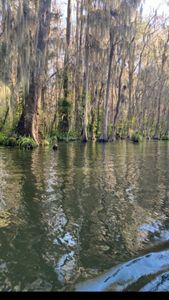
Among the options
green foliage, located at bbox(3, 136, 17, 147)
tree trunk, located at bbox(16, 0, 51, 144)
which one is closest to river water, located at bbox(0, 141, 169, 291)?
green foliage, located at bbox(3, 136, 17, 147)

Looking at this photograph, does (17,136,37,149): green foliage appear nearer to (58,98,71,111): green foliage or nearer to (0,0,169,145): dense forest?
(0,0,169,145): dense forest

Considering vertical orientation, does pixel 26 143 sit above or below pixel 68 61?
below

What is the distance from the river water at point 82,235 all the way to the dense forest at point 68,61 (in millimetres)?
11293

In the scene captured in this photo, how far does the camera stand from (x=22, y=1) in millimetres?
19281

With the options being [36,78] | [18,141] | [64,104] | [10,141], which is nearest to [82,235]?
[18,141]

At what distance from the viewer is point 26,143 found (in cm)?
2152

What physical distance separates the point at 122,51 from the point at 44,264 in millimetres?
33761

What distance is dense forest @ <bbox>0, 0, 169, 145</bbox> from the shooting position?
1977 cm

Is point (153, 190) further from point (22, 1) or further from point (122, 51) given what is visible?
point (122, 51)

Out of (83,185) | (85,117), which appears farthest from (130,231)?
(85,117)

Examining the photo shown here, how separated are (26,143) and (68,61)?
12.4m

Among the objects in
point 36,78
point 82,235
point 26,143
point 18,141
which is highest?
point 36,78

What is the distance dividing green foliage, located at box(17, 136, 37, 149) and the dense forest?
6.5 inches

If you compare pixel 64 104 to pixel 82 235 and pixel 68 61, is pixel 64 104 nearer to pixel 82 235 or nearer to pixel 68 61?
pixel 68 61
